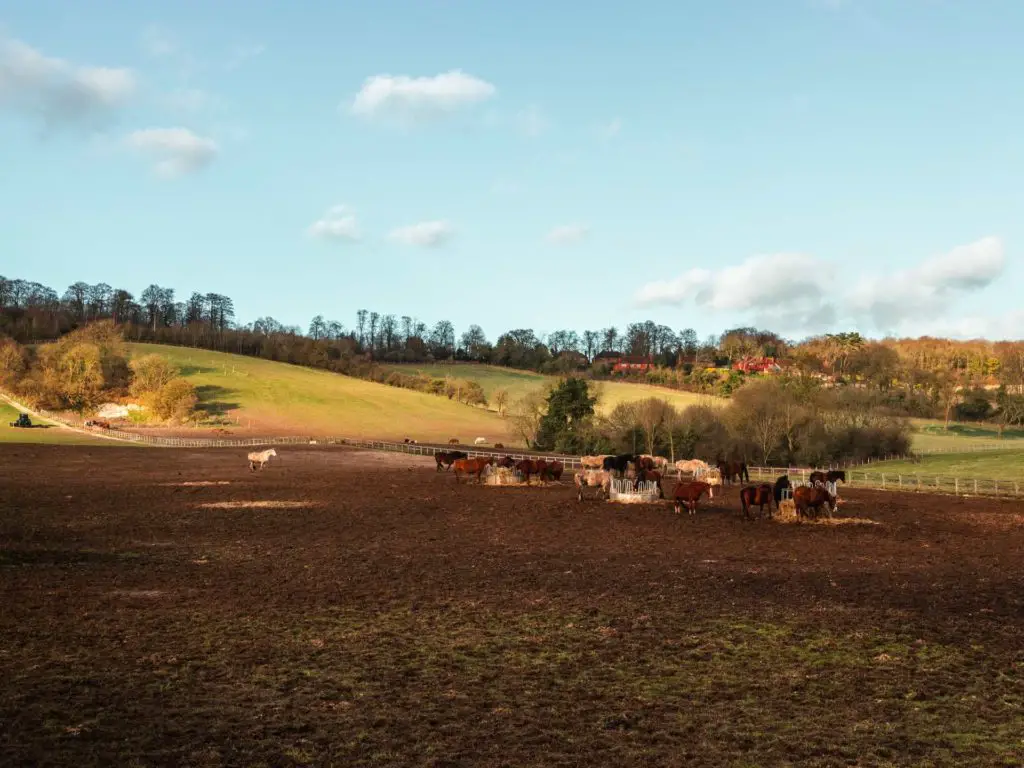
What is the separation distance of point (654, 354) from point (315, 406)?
347 ft

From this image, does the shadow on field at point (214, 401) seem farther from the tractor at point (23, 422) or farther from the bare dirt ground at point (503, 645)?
the bare dirt ground at point (503, 645)

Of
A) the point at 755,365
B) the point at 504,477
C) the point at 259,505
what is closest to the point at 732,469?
the point at 504,477

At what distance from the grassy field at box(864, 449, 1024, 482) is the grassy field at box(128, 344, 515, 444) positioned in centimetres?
3911

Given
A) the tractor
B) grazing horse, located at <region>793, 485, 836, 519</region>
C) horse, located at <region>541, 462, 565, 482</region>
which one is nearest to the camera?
grazing horse, located at <region>793, 485, 836, 519</region>

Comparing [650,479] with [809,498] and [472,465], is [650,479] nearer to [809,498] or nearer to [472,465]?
[809,498]

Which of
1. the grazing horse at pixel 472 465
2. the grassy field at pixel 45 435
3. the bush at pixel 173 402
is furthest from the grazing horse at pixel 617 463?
the bush at pixel 173 402

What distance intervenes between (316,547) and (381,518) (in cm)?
607

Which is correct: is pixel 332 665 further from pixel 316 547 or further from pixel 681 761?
pixel 316 547

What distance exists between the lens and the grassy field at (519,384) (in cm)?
11556

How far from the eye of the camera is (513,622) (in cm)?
1299

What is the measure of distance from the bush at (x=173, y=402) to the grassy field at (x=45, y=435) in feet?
35.6

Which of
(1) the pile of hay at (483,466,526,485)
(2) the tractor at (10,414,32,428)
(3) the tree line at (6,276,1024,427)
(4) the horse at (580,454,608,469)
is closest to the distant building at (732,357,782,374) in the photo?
(3) the tree line at (6,276,1024,427)

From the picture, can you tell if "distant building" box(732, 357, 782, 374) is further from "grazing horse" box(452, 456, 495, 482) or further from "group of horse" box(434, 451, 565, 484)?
"group of horse" box(434, 451, 565, 484)

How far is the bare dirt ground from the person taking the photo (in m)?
8.12
